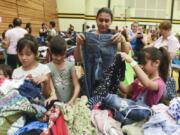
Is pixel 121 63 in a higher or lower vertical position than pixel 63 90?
higher

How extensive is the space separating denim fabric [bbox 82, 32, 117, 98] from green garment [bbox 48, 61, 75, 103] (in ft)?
0.59

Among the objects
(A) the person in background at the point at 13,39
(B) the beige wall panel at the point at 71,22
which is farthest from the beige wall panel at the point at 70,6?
(A) the person in background at the point at 13,39

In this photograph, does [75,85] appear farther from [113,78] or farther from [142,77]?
[142,77]

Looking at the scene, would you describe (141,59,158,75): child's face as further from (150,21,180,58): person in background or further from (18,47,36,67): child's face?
(150,21,180,58): person in background

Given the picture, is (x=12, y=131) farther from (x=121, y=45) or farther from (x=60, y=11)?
(x=60, y=11)

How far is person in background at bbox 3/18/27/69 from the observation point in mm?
6289

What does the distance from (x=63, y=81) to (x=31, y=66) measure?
11.4 inches

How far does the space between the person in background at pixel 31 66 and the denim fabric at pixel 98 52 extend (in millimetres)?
340

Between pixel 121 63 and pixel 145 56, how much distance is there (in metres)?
0.21

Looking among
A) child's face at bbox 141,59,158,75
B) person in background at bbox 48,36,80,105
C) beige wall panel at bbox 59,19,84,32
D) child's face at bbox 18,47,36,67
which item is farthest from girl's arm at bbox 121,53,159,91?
beige wall panel at bbox 59,19,84,32

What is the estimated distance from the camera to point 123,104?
199 cm

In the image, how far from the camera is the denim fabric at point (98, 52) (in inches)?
96.9

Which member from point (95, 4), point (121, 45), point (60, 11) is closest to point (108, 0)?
point (95, 4)

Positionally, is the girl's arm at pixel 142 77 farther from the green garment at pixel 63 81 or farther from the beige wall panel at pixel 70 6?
the beige wall panel at pixel 70 6
